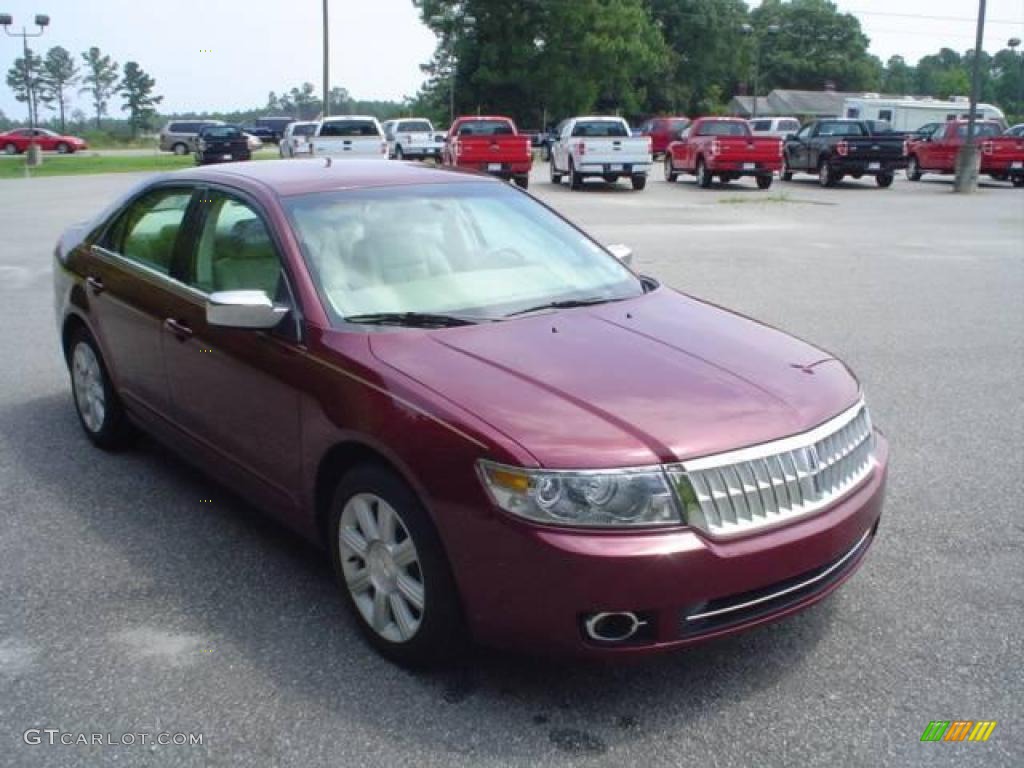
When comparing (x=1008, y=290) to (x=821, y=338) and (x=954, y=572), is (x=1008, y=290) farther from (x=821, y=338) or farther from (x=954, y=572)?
(x=954, y=572)

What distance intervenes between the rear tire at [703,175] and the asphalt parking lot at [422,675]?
22625 mm

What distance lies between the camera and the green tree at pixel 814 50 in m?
115

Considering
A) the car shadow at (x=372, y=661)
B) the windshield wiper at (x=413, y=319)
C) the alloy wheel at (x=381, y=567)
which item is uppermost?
the windshield wiper at (x=413, y=319)

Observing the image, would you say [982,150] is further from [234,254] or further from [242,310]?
[242,310]

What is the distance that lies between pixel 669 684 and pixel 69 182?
99.4ft

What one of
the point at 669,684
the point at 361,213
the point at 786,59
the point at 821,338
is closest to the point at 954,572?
the point at 669,684

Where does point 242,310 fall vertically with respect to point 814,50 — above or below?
below

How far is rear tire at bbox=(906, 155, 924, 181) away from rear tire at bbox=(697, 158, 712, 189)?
7308 millimetres

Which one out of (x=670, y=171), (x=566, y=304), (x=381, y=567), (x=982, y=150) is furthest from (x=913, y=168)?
(x=381, y=567)

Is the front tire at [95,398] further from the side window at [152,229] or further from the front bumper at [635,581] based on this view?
the front bumper at [635,581]

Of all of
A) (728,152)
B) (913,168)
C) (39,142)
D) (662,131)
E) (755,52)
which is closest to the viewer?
(728,152)

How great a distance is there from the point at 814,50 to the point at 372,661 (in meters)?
125

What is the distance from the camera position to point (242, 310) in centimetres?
396

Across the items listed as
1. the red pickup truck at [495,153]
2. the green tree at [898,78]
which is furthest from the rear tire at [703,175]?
the green tree at [898,78]
